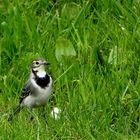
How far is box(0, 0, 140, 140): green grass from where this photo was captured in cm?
645

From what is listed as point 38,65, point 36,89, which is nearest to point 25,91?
point 36,89

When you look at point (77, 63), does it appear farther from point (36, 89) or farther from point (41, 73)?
point (36, 89)

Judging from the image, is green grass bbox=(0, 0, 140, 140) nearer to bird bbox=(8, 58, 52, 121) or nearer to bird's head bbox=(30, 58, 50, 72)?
bird bbox=(8, 58, 52, 121)

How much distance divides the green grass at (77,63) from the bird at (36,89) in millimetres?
98

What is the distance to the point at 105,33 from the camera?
8266mm

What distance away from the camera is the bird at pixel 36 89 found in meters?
7.01

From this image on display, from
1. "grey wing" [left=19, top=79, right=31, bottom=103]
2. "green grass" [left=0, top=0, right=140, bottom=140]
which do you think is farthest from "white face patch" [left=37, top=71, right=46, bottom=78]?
"green grass" [left=0, top=0, right=140, bottom=140]

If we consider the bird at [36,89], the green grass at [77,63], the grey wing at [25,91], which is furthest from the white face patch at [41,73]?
the green grass at [77,63]

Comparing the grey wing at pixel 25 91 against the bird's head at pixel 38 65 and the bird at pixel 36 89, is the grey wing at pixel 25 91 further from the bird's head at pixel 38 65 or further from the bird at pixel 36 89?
the bird's head at pixel 38 65

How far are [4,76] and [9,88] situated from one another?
27cm

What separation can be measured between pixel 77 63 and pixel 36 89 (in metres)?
0.84

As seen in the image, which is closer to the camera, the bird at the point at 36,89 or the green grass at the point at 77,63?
the green grass at the point at 77,63

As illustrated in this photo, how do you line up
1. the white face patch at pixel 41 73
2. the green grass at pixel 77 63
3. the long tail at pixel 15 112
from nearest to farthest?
the green grass at pixel 77 63
the long tail at pixel 15 112
the white face patch at pixel 41 73

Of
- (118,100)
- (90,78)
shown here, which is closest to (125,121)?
(118,100)
